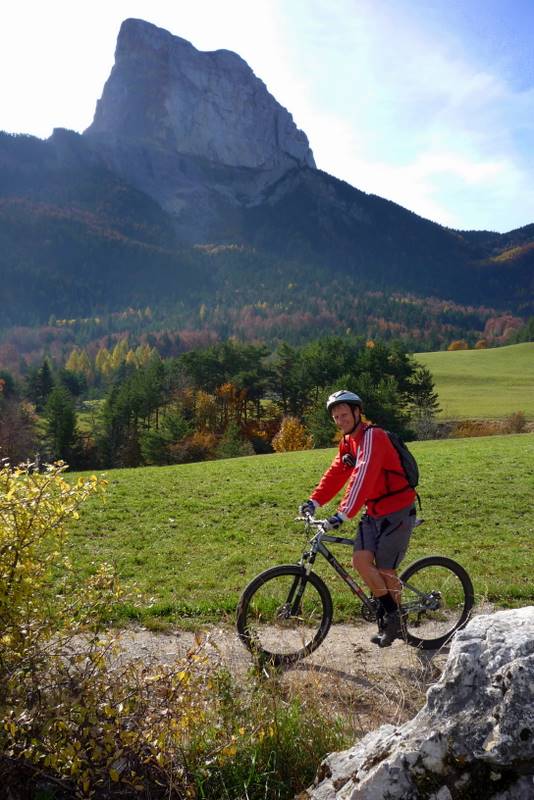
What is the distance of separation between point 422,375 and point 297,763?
6374 cm

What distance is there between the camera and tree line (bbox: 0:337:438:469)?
2354 inches

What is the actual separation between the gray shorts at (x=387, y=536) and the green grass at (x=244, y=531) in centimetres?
209

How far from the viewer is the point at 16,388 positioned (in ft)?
314

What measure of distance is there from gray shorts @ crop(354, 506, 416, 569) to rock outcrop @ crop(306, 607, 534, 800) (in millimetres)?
3068

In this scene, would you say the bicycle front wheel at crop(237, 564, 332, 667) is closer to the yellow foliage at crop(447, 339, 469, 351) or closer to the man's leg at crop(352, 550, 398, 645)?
the man's leg at crop(352, 550, 398, 645)

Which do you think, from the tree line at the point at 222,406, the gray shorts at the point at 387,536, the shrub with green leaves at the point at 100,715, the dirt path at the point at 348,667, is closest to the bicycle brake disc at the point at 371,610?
the dirt path at the point at 348,667

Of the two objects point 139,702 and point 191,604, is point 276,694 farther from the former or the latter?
point 191,604

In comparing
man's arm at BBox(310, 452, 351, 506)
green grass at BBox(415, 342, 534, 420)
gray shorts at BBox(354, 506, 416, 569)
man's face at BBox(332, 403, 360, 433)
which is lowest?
green grass at BBox(415, 342, 534, 420)

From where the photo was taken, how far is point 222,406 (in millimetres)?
72875

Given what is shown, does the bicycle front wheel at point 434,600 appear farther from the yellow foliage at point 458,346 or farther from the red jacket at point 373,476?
the yellow foliage at point 458,346

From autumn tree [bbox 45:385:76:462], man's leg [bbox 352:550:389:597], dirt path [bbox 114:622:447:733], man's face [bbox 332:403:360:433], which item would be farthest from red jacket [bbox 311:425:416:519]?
autumn tree [bbox 45:385:76:462]

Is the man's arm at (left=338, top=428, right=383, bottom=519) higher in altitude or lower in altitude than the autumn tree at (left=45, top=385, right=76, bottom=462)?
higher

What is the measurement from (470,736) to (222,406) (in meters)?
70.4

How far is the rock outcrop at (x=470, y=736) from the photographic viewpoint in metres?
2.67
